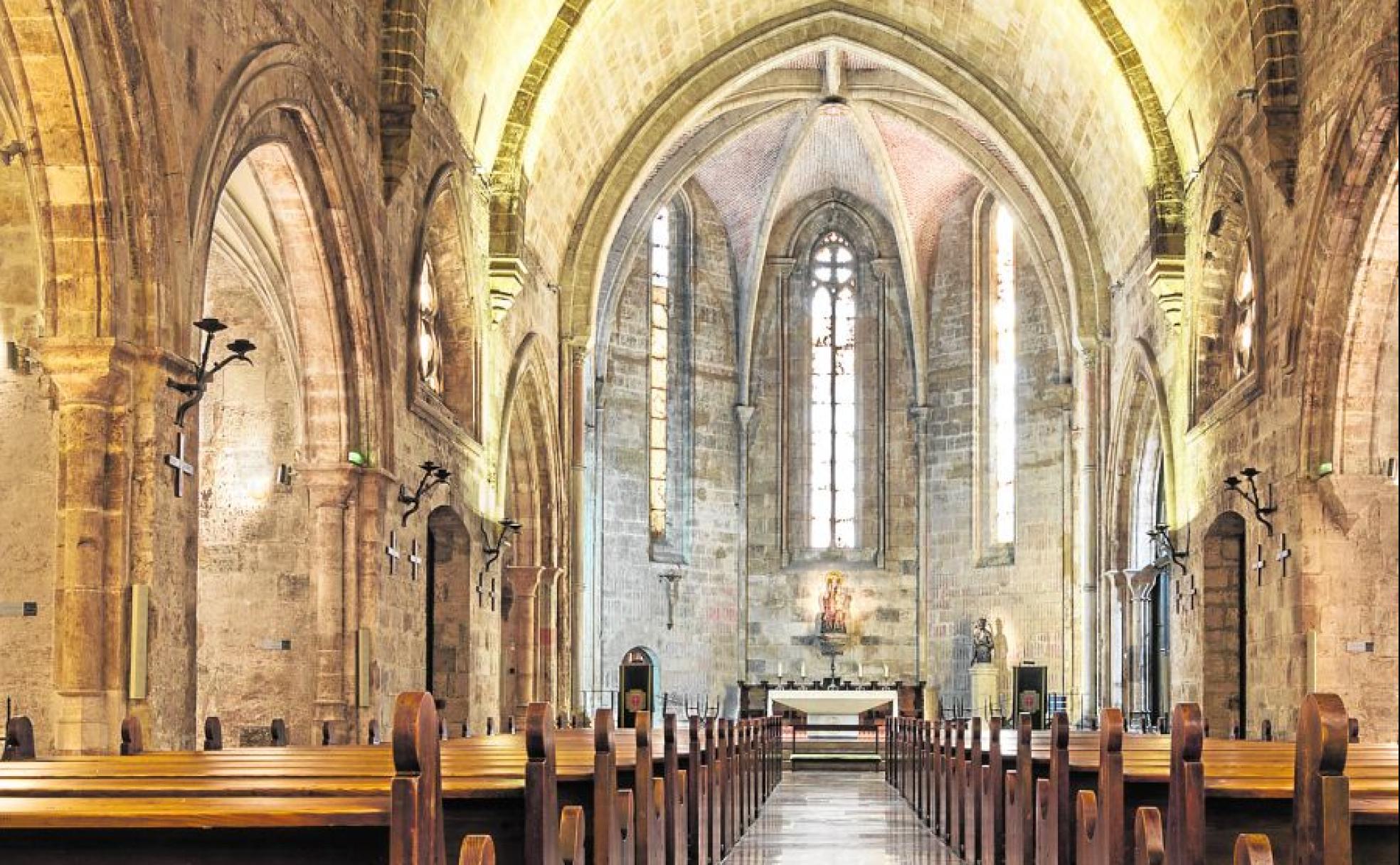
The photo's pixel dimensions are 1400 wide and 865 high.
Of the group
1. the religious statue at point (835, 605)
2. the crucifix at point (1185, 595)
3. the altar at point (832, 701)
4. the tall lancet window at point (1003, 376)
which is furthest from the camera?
the religious statue at point (835, 605)

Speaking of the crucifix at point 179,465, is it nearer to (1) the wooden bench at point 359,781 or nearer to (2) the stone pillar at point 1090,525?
(1) the wooden bench at point 359,781

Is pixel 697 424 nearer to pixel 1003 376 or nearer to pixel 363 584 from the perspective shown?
pixel 1003 376

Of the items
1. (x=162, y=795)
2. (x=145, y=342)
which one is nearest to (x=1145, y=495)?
(x=145, y=342)

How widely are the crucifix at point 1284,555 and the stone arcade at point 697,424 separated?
0.22ft

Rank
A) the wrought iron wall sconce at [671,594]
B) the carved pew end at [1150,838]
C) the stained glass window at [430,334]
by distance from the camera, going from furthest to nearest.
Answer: the wrought iron wall sconce at [671,594] < the stained glass window at [430,334] < the carved pew end at [1150,838]

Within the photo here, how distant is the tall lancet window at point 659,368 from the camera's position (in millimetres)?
31250

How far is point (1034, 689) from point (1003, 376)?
→ 6759mm

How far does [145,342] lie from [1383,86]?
8.66 metres

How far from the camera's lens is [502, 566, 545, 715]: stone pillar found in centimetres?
2341

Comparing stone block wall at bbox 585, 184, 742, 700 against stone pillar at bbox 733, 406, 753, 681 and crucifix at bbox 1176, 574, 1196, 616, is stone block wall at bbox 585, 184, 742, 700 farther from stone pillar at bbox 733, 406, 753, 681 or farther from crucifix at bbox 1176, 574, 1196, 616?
crucifix at bbox 1176, 574, 1196, 616

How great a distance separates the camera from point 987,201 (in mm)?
31266

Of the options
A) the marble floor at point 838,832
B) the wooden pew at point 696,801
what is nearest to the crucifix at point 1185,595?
the marble floor at point 838,832

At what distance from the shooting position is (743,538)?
3244 cm

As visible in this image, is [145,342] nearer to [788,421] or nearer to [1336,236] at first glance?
[1336,236]
